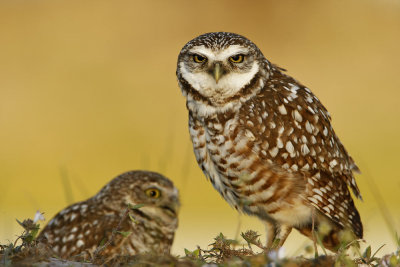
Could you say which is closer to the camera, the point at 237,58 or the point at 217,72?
the point at 217,72

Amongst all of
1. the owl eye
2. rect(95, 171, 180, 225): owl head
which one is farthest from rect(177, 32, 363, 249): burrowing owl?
rect(95, 171, 180, 225): owl head

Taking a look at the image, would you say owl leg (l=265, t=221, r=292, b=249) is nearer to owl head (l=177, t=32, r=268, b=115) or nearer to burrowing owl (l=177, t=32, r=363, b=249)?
burrowing owl (l=177, t=32, r=363, b=249)

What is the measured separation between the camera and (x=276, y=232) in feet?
14.8

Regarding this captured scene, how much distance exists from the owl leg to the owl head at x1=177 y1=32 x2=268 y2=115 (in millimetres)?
975

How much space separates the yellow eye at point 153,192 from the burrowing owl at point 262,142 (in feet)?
4.63

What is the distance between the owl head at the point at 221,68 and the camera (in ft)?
14.0

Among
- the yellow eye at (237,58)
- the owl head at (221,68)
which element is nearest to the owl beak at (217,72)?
the owl head at (221,68)

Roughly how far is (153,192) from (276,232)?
161cm

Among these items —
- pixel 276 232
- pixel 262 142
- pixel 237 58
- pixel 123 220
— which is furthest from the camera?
pixel 123 220

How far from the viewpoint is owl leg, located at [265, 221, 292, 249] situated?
444 centimetres

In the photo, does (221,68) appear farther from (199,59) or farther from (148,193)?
(148,193)

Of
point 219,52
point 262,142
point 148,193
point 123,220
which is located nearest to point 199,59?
point 219,52

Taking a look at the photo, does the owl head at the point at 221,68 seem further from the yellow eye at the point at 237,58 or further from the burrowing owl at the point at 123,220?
the burrowing owl at the point at 123,220

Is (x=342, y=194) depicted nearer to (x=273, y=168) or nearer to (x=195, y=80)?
(x=273, y=168)
